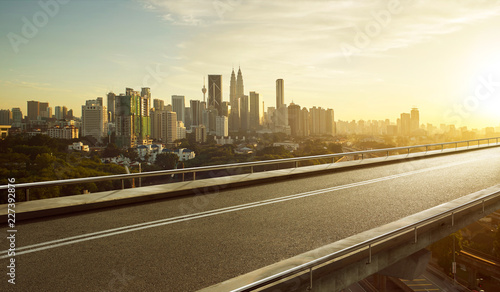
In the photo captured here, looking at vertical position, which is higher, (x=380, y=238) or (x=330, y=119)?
(x=330, y=119)

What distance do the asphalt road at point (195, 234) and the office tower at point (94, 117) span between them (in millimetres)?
48484

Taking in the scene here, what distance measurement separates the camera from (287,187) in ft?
37.6

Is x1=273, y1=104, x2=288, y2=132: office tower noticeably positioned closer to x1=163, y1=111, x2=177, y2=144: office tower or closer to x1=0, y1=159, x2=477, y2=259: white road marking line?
x1=163, y1=111, x2=177, y2=144: office tower

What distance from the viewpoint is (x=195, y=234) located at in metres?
6.39

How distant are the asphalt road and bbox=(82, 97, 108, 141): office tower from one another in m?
48.5

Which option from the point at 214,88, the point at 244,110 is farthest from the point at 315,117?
the point at 214,88

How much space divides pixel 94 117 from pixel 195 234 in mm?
61825

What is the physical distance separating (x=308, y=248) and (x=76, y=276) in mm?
3580

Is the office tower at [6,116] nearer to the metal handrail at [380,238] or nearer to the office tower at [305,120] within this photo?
the metal handrail at [380,238]

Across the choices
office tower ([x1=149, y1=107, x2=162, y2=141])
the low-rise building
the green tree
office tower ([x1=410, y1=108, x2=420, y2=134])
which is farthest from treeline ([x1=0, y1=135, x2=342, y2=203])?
office tower ([x1=410, y1=108, x2=420, y2=134])

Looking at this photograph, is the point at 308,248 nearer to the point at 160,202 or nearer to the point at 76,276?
the point at 76,276

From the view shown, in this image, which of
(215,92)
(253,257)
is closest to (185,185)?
(253,257)

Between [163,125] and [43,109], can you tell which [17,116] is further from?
[163,125]

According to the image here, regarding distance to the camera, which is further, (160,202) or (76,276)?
(160,202)
